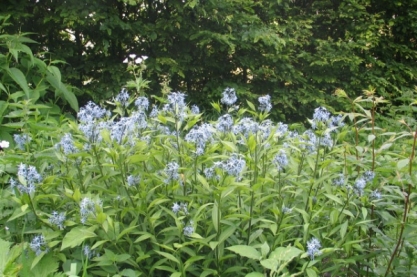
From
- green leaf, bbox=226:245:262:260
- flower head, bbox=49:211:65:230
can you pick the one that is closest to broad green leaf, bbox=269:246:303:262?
green leaf, bbox=226:245:262:260

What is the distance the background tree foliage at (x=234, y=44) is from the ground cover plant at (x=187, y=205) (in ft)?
8.68

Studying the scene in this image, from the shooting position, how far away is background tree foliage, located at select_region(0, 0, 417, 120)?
5.08m

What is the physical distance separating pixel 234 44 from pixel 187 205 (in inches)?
132

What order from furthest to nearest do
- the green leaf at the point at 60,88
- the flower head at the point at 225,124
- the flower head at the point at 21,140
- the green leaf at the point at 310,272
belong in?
1. the green leaf at the point at 60,88
2. the flower head at the point at 21,140
3. the flower head at the point at 225,124
4. the green leaf at the point at 310,272

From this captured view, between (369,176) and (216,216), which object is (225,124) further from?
(369,176)

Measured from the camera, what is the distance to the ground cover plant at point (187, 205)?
2.02 metres

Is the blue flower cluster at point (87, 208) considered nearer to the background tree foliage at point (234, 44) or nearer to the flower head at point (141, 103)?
the flower head at point (141, 103)

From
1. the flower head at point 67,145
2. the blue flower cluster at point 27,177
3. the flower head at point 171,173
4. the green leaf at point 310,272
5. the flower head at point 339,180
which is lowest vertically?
the green leaf at point 310,272

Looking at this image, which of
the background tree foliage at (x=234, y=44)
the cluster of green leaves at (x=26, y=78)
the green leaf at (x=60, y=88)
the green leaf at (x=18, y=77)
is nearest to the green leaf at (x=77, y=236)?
the cluster of green leaves at (x=26, y=78)

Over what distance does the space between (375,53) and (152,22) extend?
3074mm

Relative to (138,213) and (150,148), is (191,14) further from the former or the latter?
(138,213)

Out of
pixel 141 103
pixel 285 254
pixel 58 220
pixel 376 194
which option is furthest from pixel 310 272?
pixel 141 103

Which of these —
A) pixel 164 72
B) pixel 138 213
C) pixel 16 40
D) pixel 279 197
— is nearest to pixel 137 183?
pixel 138 213

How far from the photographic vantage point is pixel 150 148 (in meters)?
2.50
